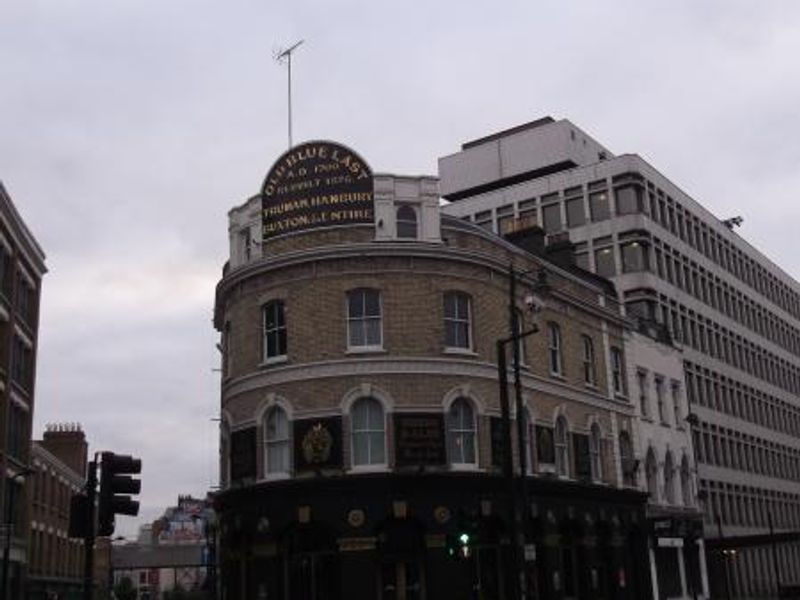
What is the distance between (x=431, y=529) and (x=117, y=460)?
21.0 m

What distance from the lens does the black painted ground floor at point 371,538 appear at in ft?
107

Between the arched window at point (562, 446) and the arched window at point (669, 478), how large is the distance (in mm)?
11366

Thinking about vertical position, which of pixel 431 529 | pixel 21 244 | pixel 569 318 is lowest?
pixel 431 529

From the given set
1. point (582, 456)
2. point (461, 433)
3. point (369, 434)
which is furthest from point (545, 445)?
point (369, 434)

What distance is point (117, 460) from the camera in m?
13.2

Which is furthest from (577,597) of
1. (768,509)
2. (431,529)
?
(768,509)

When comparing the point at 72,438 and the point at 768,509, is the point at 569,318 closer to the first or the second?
the point at 768,509

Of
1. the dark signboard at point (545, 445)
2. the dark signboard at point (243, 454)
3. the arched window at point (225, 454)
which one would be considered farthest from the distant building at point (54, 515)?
the dark signboard at point (545, 445)

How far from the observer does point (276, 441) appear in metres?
34.9

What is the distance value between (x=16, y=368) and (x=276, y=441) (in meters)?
21.2

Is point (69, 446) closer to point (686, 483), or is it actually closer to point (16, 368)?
point (16, 368)

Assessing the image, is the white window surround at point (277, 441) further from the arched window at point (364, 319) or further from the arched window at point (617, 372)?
the arched window at point (617, 372)

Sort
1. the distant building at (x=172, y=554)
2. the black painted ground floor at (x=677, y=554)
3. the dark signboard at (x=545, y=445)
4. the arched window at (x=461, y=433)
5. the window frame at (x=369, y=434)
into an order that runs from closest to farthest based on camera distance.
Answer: the window frame at (x=369, y=434) → the arched window at (x=461, y=433) → the dark signboard at (x=545, y=445) → the black painted ground floor at (x=677, y=554) → the distant building at (x=172, y=554)

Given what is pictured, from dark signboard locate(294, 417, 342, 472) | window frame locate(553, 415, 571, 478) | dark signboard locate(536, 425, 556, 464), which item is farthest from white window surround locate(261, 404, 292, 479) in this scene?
window frame locate(553, 415, 571, 478)
